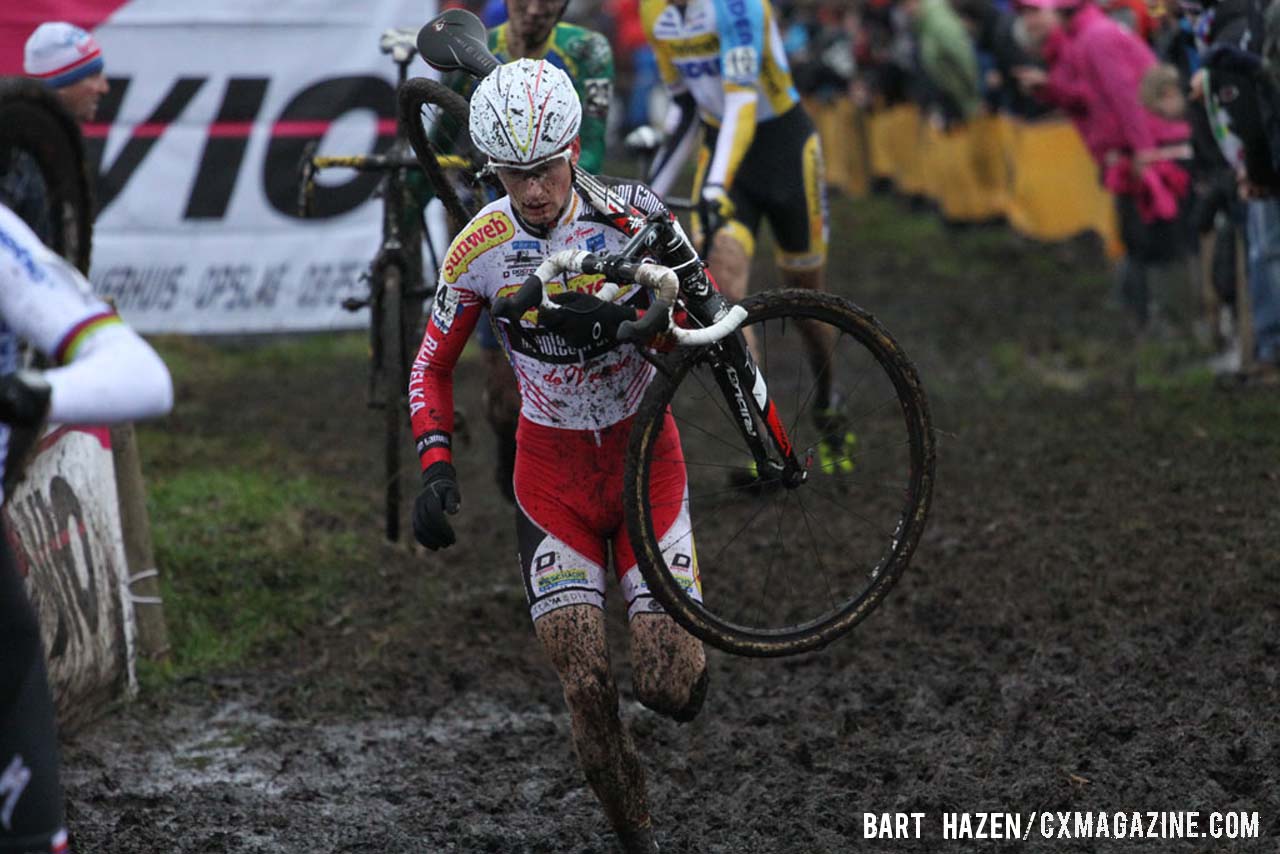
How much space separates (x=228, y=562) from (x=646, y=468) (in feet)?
14.3

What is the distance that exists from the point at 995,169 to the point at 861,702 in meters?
12.9

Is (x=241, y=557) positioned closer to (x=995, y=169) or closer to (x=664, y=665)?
(x=664, y=665)

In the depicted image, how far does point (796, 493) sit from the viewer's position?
5.45 m

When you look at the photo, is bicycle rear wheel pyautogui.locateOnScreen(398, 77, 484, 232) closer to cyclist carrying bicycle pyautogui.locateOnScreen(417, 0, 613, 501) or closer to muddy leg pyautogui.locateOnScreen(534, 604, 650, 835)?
cyclist carrying bicycle pyautogui.locateOnScreen(417, 0, 613, 501)

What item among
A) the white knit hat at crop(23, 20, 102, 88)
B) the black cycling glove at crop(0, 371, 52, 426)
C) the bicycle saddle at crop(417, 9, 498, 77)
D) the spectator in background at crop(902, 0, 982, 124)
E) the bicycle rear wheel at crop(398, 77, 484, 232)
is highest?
the black cycling glove at crop(0, 371, 52, 426)

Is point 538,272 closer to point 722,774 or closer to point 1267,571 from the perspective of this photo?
point 722,774

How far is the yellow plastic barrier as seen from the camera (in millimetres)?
16812

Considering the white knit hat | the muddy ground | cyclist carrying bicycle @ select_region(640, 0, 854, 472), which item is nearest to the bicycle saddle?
cyclist carrying bicycle @ select_region(640, 0, 854, 472)

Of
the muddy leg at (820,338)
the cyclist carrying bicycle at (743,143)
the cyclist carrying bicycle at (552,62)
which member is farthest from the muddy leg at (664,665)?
the muddy leg at (820,338)

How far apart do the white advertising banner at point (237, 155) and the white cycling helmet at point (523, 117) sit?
785 cm

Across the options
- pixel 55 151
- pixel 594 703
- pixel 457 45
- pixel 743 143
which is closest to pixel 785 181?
pixel 743 143

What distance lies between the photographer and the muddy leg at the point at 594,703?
5094mm

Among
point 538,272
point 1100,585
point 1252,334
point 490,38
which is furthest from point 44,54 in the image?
point 1252,334

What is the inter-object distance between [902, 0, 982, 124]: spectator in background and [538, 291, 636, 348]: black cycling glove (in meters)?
13.9
